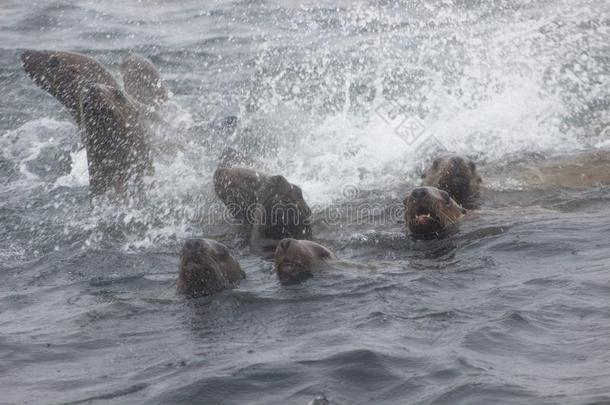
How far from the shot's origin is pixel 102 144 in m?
9.71

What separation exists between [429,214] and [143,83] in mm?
5272

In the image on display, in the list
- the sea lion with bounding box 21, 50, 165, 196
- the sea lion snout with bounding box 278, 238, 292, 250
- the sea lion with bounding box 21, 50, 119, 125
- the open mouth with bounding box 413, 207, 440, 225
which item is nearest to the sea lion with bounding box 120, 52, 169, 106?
the sea lion with bounding box 21, 50, 119, 125

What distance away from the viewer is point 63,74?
35.3ft

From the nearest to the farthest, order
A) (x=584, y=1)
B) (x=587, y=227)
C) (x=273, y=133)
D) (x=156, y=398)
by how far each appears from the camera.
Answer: (x=156, y=398)
(x=587, y=227)
(x=273, y=133)
(x=584, y=1)

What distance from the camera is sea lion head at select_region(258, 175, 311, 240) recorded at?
8.16 m

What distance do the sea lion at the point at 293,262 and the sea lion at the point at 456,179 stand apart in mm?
2248

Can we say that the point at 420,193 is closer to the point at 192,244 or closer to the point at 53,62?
the point at 192,244

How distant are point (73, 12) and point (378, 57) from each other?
7.03m

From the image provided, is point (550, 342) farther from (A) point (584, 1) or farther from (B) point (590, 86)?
(A) point (584, 1)

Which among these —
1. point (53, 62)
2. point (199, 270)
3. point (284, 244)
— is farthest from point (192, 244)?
point (53, 62)

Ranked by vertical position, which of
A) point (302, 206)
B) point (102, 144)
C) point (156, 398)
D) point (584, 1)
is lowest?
point (156, 398)

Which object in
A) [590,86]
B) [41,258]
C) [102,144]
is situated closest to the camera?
[41,258]

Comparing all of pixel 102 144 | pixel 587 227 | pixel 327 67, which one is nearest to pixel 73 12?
pixel 327 67

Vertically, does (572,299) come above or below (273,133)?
below
